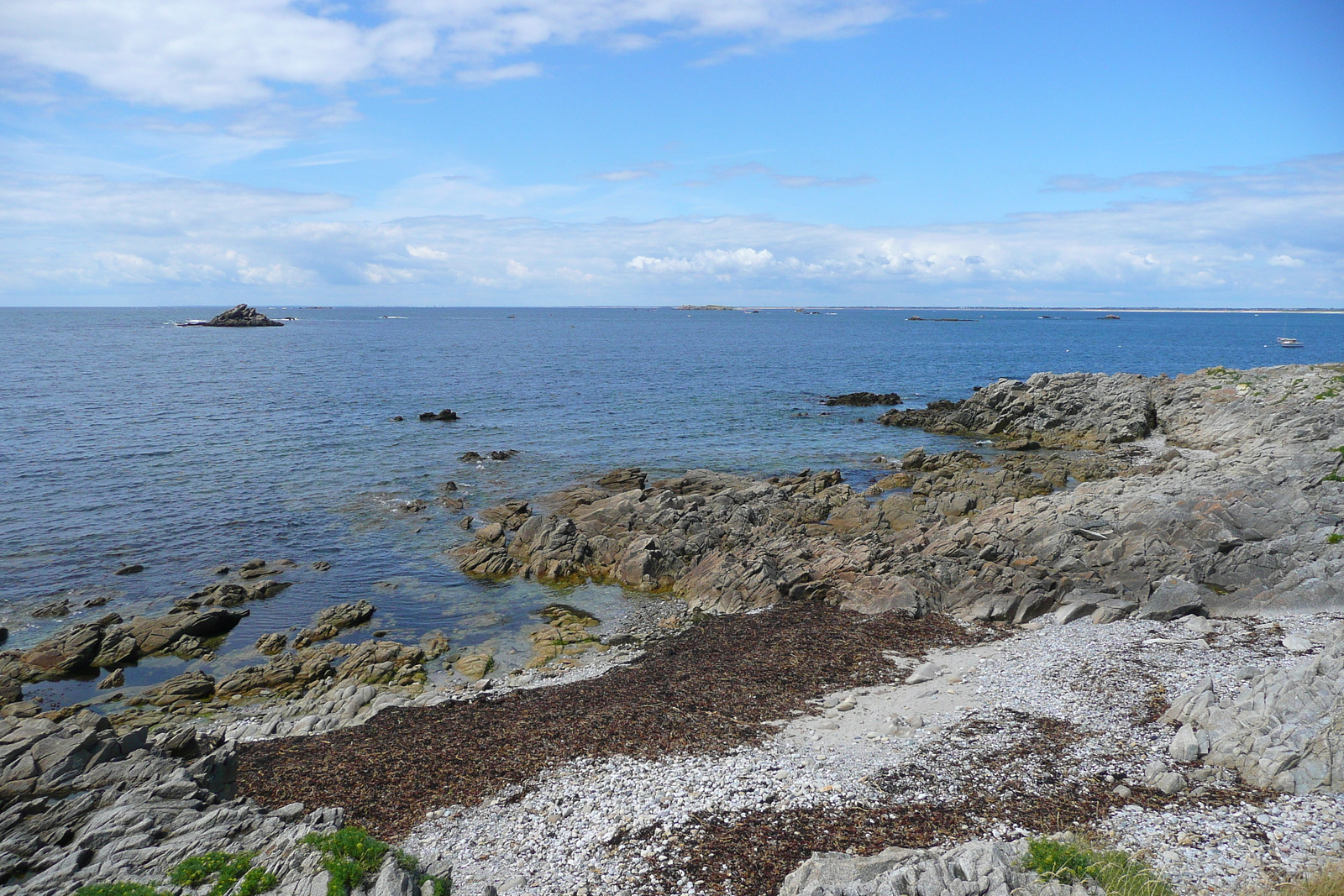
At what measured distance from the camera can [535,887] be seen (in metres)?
12.4

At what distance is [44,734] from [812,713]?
56.3 ft

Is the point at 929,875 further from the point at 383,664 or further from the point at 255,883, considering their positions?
the point at 383,664

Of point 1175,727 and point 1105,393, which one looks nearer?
point 1175,727

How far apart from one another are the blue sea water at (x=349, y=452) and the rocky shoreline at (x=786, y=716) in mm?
2604

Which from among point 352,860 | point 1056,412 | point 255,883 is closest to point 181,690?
point 255,883

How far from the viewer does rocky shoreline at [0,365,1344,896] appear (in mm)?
12711

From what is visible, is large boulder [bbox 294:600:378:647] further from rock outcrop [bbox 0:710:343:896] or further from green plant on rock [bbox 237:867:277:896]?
green plant on rock [bbox 237:867:277:896]

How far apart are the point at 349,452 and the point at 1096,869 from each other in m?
54.9

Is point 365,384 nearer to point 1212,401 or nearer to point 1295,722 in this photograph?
point 1212,401

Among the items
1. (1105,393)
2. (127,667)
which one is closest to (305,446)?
(127,667)

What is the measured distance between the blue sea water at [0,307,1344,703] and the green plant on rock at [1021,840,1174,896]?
61.9 feet

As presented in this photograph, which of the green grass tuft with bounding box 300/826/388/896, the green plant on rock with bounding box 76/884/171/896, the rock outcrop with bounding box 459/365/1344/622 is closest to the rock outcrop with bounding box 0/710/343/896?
the green grass tuft with bounding box 300/826/388/896

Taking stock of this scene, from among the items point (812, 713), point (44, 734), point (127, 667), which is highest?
point (44, 734)

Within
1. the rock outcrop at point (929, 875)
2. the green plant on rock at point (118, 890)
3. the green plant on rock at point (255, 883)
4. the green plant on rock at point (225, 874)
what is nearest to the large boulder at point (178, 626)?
the green plant on rock at point (118, 890)
